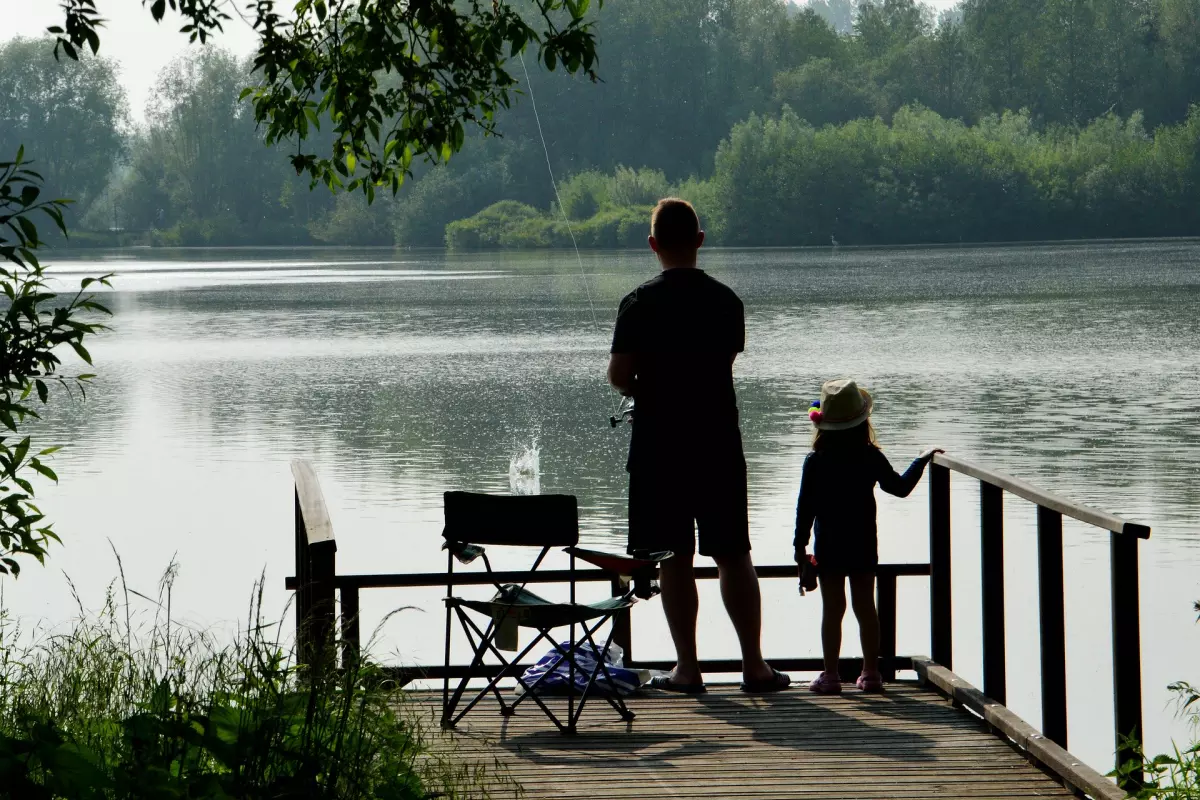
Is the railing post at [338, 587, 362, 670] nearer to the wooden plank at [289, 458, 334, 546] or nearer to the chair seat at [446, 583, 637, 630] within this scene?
the wooden plank at [289, 458, 334, 546]

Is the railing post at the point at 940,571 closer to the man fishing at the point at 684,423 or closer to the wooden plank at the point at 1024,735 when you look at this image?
the wooden plank at the point at 1024,735

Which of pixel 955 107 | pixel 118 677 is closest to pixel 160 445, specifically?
pixel 118 677

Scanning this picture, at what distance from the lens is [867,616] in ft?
17.7

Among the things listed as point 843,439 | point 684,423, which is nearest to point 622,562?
point 684,423

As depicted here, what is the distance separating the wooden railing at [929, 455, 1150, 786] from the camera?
14.1ft

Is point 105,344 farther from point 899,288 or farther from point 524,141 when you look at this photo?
point 524,141

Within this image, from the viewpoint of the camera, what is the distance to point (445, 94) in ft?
16.4

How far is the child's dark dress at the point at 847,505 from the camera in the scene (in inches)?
209

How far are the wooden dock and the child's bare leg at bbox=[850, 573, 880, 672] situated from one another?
0.12m

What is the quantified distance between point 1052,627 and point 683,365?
1.29m

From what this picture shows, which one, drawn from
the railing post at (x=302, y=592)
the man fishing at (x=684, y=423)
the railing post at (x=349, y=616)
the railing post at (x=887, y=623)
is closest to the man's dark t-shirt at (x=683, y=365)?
the man fishing at (x=684, y=423)

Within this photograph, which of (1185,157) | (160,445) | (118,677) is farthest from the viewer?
(1185,157)

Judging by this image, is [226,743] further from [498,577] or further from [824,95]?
[824,95]

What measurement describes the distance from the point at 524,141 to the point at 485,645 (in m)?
90.6
